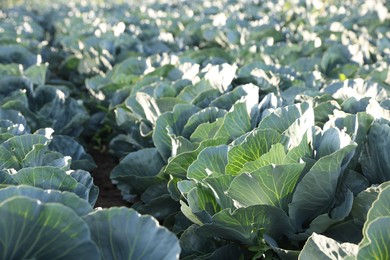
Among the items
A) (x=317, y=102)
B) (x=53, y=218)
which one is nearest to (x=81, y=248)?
(x=53, y=218)

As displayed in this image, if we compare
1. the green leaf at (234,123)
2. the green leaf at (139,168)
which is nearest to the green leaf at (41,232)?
the green leaf at (234,123)

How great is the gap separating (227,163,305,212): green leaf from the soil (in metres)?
1.63

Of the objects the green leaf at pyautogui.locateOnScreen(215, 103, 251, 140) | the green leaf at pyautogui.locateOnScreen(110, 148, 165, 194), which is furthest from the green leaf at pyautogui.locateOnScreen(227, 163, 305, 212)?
the green leaf at pyautogui.locateOnScreen(110, 148, 165, 194)

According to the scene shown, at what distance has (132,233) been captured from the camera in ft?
5.46

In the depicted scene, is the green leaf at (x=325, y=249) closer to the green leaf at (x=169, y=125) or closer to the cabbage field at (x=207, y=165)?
the cabbage field at (x=207, y=165)

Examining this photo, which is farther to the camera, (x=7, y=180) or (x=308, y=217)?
(x=308, y=217)

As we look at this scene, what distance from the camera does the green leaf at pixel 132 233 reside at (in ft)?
5.39

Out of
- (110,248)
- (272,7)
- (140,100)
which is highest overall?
(110,248)

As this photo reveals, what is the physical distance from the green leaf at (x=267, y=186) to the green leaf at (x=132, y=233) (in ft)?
1.98

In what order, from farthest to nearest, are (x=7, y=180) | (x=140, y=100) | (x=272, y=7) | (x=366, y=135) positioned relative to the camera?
(x=272, y=7) → (x=140, y=100) → (x=366, y=135) → (x=7, y=180)

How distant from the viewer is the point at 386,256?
65.9 inches

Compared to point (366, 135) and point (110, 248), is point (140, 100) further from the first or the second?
point (110, 248)

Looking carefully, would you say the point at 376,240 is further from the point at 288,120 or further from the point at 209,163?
the point at 288,120

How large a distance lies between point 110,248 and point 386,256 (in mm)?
800
